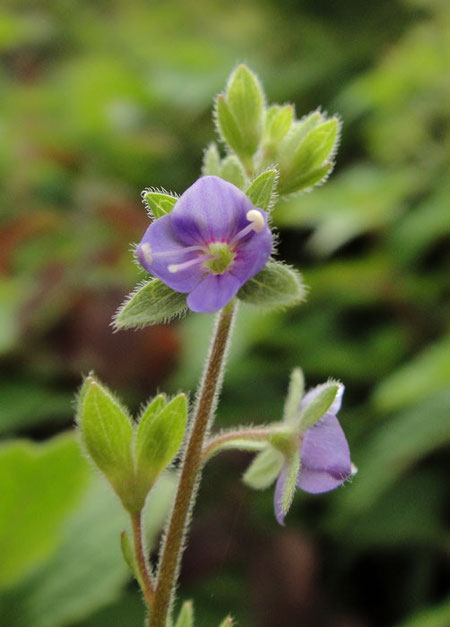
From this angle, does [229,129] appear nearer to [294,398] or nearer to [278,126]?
[278,126]

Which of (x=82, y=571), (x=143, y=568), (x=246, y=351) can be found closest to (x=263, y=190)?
(x=143, y=568)

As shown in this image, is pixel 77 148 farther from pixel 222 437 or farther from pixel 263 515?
pixel 222 437

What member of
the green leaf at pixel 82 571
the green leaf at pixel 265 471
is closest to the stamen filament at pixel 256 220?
the green leaf at pixel 265 471

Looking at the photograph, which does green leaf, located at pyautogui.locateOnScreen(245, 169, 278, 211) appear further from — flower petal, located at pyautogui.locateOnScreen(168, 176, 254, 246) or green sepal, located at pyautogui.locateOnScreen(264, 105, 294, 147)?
green sepal, located at pyautogui.locateOnScreen(264, 105, 294, 147)

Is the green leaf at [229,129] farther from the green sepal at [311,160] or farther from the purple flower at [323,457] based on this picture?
the purple flower at [323,457]

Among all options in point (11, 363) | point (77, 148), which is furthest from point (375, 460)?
point (77, 148)

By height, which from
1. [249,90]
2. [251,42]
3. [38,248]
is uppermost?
[251,42]
